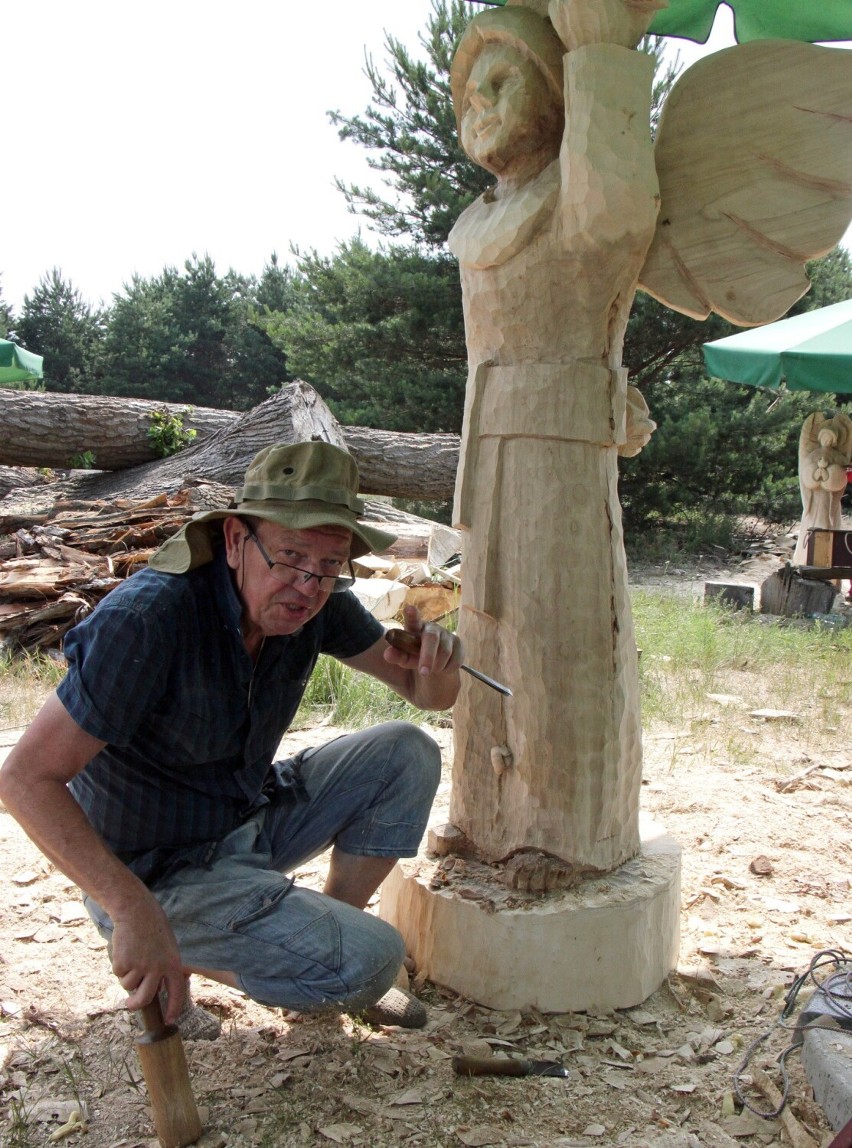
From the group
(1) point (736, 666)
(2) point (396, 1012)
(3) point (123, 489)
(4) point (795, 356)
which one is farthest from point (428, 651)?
(3) point (123, 489)

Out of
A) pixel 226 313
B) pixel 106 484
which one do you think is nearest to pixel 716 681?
pixel 106 484

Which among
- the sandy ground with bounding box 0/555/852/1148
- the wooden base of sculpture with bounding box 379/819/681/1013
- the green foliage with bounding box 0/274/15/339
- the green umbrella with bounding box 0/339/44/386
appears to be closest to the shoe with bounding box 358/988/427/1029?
the sandy ground with bounding box 0/555/852/1148

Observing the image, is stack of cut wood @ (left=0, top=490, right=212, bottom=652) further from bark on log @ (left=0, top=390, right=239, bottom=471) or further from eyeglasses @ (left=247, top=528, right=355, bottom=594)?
eyeglasses @ (left=247, top=528, right=355, bottom=594)

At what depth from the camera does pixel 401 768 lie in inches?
75.4

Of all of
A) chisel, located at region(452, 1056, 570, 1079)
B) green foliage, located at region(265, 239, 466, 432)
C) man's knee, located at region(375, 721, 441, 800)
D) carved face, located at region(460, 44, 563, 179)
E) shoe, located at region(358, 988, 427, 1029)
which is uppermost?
green foliage, located at region(265, 239, 466, 432)

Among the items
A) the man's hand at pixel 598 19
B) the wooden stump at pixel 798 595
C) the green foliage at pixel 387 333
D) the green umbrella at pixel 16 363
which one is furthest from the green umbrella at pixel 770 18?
the green foliage at pixel 387 333

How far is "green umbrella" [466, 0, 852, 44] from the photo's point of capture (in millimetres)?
2205

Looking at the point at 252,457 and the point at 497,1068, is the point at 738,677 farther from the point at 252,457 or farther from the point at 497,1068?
the point at 252,457

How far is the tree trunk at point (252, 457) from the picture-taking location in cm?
655

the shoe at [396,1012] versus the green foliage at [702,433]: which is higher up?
the green foliage at [702,433]

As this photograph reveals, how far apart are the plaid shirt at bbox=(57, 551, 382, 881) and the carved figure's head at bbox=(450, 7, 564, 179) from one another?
1.06 meters

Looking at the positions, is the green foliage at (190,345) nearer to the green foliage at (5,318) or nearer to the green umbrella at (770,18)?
the green foliage at (5,318)

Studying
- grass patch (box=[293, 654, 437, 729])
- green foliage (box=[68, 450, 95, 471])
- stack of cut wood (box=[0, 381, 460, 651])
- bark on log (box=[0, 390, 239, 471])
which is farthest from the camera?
green foliage (box=[68, 450, 95, 471])

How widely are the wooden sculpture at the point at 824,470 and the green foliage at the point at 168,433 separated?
17.8 feet
